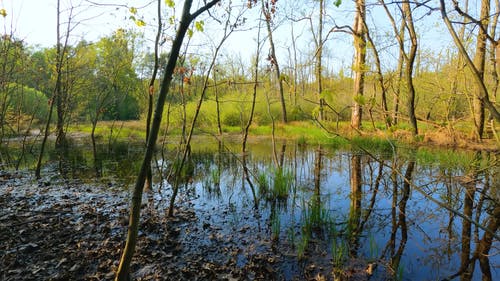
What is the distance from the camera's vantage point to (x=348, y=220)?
3.91m

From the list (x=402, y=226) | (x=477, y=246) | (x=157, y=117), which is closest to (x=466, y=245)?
(x=477, y=246)

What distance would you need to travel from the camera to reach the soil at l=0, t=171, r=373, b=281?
294cm

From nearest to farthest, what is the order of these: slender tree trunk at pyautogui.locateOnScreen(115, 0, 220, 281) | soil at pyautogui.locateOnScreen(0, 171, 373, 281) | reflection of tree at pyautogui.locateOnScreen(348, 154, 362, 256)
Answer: slender tree trunk at pyautogui.locateOnScreen(115, 0, 220, 281) → soil at pyautogui.locateOnScreen(0, 171, 373, 281) → reflection of tree at pyautogui.locateOnScreen(348, 154, 362, 256)

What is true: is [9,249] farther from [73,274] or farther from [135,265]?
[135,265]

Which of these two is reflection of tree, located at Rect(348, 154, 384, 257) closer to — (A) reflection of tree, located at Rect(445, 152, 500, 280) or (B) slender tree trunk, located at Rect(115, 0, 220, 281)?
(A) reflection of tree, located at Rect(445, 152, 500, 280)

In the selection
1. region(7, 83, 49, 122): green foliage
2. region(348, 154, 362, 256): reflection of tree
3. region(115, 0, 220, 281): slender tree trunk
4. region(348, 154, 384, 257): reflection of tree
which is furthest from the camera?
region(7, 83, 49, 122): green foliage

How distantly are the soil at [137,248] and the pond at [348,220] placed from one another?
0.10ft

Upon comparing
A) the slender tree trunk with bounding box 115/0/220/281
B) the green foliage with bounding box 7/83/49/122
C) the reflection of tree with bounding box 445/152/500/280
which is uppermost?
the green foliage with bounding box 7/83/49/122

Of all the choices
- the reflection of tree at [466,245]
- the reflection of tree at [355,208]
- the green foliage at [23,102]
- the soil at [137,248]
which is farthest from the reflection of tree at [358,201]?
the green foliage at [23,102]

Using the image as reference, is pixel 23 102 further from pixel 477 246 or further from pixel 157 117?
pixel 477 246

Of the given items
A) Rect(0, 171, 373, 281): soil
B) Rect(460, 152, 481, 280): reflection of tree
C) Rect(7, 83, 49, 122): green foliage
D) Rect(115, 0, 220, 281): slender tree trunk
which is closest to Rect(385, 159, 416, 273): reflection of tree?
Rect(0, 171, 373, 281): soil

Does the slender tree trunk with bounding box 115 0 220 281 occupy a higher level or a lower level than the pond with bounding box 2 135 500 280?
higher

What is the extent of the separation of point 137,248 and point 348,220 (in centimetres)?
265

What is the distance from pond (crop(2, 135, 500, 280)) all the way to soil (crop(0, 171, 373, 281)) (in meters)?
0.03
